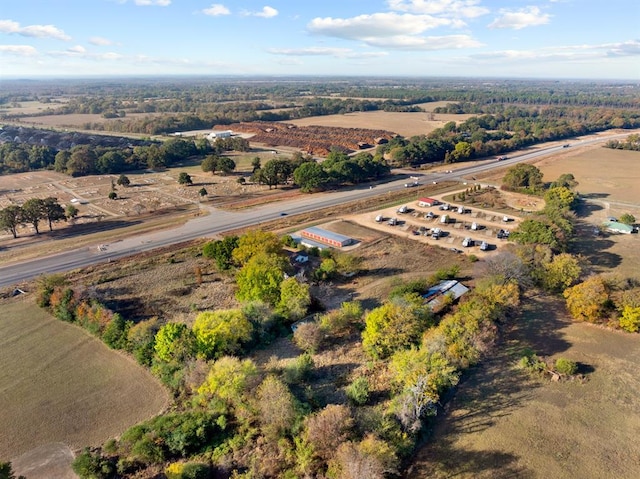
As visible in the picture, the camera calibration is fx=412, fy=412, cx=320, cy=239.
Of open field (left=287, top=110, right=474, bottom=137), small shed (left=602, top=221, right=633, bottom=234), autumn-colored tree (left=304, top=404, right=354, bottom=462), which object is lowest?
autumn-colored tree (left=304, top=404, right=354, bottom=462)

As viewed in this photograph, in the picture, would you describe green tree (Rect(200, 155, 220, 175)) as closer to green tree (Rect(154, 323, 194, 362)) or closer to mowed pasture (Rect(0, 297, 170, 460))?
mowed pasture (Rect(0, 297, 170, 460))

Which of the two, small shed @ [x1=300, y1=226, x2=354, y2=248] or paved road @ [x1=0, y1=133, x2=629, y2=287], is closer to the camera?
paved road @ [x1=0, y1=133, x2=629, y2=287]

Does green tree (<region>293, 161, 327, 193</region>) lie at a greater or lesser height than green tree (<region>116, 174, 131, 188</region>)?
greater

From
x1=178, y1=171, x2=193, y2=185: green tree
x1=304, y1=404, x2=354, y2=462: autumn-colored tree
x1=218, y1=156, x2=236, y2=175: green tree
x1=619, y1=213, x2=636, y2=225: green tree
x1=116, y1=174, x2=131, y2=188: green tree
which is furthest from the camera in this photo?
x1=218, y1=156, x2=236, y2=175: green tree

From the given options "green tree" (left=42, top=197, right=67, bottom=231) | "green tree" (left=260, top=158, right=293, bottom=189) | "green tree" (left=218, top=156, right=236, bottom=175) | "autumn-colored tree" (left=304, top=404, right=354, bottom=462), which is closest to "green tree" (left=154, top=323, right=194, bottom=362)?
"autumn-colored tree" (left=304, top=404, right=354, bottom=462)

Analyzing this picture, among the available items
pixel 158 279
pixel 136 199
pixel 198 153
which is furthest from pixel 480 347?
pixel 198 153

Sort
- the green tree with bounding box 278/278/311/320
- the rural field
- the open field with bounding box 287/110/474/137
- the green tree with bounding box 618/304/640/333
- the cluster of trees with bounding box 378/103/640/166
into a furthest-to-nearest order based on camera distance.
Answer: the open field with bounding box 287/110/474/137 → the cluster of trees with bounding box 378/103/640/166 → the green tree with bounding box 278/278/311/320 → the green tree with bounding box 618/304/640/333 → the rural field

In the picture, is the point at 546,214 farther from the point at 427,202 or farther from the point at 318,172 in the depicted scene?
the point at 318,172

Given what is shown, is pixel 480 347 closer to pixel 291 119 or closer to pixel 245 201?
pixel 245 201
